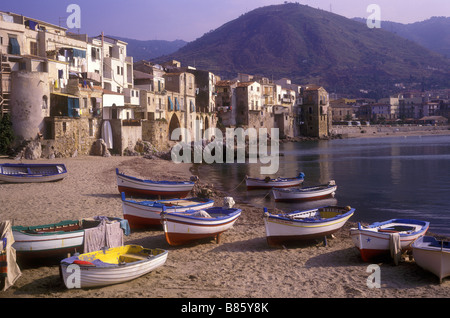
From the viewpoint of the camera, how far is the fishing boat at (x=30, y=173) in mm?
23547

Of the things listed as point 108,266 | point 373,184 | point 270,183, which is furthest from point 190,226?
point 373,184

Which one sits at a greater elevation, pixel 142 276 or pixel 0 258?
pixel 0 258

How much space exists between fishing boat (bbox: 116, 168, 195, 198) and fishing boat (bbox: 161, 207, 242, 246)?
24.1 feet

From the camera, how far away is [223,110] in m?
76.7

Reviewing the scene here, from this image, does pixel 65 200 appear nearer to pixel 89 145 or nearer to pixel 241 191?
pixel 241 191

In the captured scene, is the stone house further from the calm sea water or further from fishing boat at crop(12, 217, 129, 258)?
fishing boat at crop(12, 217, 129, 258)

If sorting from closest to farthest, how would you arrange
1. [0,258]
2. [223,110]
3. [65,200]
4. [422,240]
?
[0,258] < [422,240] < [65,200] < [223,110]

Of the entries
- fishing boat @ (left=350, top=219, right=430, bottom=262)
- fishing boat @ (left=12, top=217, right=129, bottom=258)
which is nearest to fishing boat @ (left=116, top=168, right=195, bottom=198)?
fishing boat @ (left=12, top=217, right=129, bottom=258)

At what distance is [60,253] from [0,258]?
5.62 ft

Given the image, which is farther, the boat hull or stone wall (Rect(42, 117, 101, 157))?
stone wall (Rect(42, 117, 101, 157))

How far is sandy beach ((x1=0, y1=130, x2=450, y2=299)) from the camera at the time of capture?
10070 millimetres

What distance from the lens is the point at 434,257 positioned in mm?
11000
